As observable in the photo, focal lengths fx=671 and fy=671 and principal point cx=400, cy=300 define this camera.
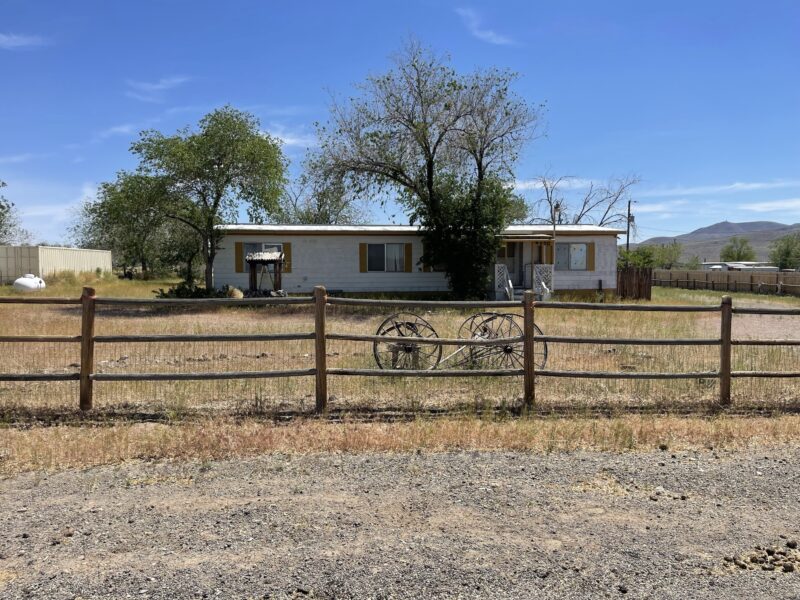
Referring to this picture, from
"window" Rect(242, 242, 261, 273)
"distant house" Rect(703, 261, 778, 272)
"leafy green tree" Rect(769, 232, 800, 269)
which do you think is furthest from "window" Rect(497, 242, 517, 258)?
"leafy green tree" Rect(769, 232, 800, 269)

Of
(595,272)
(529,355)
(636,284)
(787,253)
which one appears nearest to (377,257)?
(595,272)

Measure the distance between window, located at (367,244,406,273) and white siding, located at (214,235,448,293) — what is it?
0.54ft

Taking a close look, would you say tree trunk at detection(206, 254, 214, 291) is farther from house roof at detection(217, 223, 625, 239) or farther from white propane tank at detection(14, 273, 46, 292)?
white propane tank at detection(14, 273, 46, 292)

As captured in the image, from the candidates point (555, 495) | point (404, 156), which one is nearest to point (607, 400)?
point (555, 495)

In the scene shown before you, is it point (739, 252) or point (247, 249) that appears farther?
point (739, 252)

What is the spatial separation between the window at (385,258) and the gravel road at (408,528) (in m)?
19.0

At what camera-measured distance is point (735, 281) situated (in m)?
41.5

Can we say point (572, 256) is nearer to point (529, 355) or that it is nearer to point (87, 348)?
point (529, 355)

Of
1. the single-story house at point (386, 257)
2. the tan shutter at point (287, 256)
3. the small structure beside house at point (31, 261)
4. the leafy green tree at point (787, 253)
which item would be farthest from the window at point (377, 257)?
the leafy green tree at point (787, 253)

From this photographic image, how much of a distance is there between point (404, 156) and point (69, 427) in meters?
17.5

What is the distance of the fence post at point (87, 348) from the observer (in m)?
6.84

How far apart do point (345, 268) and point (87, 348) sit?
17.2m

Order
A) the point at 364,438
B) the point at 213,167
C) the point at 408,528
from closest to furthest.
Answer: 1. the point at 408,528
2. the point at 364,438
3. the point at 213,167

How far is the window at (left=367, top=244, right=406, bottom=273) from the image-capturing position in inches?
952
